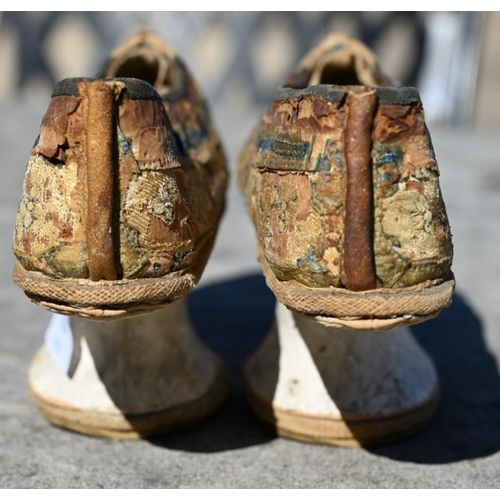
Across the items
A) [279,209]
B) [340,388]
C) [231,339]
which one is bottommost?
[231,339]

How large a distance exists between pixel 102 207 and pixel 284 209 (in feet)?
0.63

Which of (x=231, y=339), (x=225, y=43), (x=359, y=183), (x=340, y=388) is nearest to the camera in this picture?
(x=359, y=183)

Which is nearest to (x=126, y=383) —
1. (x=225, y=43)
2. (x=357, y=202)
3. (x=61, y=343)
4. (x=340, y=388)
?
(x=61, y=343)

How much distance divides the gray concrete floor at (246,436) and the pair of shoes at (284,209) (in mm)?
237

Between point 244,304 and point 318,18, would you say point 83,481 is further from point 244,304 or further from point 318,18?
point 318,18

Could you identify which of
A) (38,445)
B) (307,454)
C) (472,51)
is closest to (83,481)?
(38,445)

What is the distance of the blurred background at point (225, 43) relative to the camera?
465 centimetres

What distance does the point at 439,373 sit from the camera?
1300 millimetres

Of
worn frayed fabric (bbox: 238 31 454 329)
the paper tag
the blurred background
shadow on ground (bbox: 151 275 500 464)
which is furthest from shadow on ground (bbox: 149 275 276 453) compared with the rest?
the blurred background

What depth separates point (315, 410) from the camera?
107 cm

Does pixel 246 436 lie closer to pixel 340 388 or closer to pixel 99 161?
pixel 340 388

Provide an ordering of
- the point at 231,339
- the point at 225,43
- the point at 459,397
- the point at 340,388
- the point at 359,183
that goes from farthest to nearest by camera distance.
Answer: the point at 225,43, the point at 231,339, the point at 459,397, the point at 340,388, the point at 359,183

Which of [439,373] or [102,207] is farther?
[439,373]

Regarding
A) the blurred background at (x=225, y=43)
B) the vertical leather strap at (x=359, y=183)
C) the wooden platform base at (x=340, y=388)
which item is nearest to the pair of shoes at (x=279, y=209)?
the vertical leather strap at (x=359, y=183)
